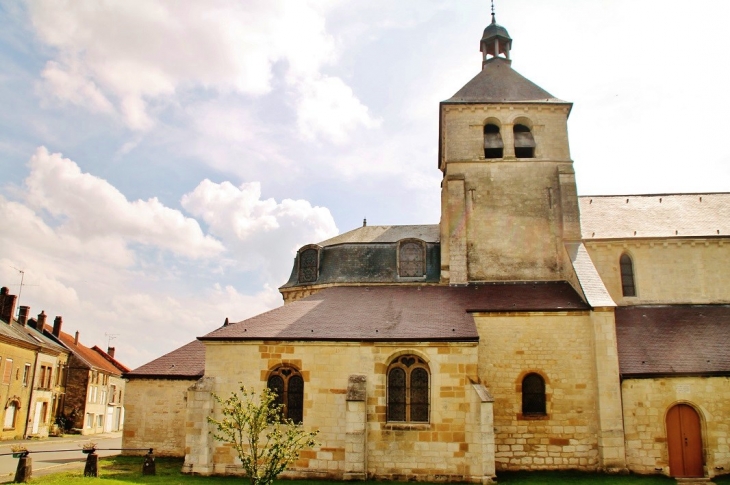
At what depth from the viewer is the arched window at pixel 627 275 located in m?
21.2

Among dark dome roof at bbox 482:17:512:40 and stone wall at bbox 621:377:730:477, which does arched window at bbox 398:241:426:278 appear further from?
dark dome roof at bbox 482:17:512:40

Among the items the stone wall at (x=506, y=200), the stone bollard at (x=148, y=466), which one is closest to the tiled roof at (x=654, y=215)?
the stone wall at (x=506, y=200)

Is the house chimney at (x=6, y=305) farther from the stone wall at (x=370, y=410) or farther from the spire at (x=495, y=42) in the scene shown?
the spire at (x=495, y=42)

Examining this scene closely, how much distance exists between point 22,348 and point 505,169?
99.2ft

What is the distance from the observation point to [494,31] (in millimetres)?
27312

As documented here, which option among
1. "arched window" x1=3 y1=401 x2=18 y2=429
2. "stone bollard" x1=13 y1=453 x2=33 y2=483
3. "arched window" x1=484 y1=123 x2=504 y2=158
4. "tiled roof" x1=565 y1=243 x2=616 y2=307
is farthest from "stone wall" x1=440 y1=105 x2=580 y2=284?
"arched window" x1=3 y1=401 x2=18 y2=429

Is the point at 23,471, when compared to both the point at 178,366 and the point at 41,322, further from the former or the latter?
the point at 41,322

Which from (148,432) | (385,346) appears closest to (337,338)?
(385,346)

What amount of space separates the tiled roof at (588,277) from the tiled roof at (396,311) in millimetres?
417

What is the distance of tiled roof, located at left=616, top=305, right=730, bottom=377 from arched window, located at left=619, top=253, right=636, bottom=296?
2.45 feet

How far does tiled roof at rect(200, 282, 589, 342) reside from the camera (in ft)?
56.4

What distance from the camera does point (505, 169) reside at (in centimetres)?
2244

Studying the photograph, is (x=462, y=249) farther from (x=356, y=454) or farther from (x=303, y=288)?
(x=356, y=454)

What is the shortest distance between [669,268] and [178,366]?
19.0 metres
